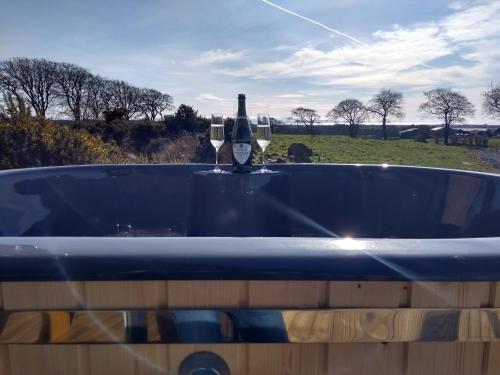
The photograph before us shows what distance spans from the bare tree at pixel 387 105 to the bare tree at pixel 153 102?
10388 millimetres

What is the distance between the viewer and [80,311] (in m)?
0.62

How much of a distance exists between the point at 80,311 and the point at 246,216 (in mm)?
1574

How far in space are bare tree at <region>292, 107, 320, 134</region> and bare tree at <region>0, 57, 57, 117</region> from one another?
8.34m

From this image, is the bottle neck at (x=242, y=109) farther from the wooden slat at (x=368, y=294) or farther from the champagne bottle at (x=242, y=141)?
the wooden slat at (x=368, y=294)

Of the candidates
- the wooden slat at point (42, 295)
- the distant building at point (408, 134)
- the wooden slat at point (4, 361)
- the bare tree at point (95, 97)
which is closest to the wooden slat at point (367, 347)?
the wooden slat at point (42, 295)

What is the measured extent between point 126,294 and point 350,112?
1830 cm

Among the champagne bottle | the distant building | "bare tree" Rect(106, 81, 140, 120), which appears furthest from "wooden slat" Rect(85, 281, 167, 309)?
the distant building

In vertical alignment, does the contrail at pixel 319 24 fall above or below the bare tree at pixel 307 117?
above

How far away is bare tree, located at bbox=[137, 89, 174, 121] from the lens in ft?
43.7

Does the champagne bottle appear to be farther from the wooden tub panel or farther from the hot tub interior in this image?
the wooden tub panel

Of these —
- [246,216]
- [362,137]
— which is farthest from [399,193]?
[362,137]

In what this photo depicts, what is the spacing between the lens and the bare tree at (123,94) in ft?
43.8

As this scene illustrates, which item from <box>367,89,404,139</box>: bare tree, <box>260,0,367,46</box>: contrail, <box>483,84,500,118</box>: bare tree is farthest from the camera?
<box>367,89,404,139</box>: bare tree

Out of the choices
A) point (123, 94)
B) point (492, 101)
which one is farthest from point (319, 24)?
point (492, 101)
